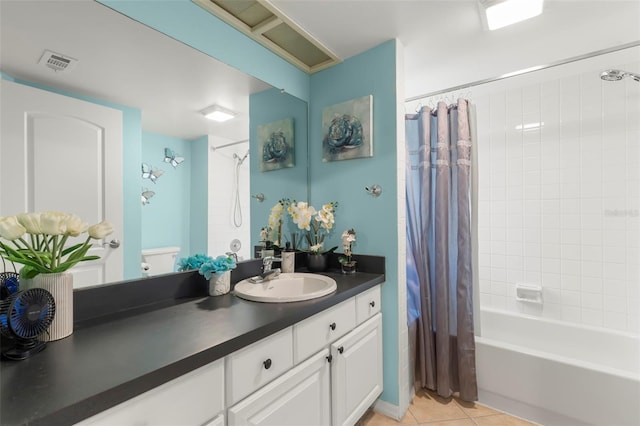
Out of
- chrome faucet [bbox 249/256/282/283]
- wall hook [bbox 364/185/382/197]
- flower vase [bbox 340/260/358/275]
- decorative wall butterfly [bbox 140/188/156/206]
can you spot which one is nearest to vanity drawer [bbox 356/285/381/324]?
flower vase [bbox 340/260/358/275]

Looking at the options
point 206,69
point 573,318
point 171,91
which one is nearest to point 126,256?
point 171,91

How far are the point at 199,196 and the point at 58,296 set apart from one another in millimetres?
659

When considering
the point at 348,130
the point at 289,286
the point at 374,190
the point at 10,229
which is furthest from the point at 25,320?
the point at 348,130

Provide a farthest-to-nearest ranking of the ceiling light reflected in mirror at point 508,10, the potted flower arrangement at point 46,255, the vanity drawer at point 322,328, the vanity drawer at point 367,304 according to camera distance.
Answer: the vanity drawer at point 367,304 → the ceiling light reflected in mirror at point 508,10 → the vanity drawer at point 322,328 → the potted flower arrangement at point 46,255

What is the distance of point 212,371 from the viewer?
0.83 meters

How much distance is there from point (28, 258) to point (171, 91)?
0.88m

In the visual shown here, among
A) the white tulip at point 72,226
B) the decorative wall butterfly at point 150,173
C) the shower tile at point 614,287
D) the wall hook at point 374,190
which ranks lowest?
the shower tile at point 614,287

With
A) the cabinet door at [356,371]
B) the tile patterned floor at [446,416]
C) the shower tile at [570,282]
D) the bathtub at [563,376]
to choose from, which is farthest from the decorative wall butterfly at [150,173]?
the shower tile at [570,282]

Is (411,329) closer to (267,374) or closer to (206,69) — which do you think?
(267,374)

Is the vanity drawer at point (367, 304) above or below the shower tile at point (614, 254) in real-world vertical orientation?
below

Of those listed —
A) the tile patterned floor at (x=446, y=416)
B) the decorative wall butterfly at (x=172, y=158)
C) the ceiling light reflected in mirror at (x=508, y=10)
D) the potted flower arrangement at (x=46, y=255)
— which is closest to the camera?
the potted flower arrangement at (x=46, y=255)

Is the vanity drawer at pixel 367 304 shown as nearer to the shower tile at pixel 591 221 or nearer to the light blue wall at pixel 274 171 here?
the light blue wall at pixel 274 171

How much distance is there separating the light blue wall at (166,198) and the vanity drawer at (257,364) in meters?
0.63

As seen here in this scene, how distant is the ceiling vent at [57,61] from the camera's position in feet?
3.21
